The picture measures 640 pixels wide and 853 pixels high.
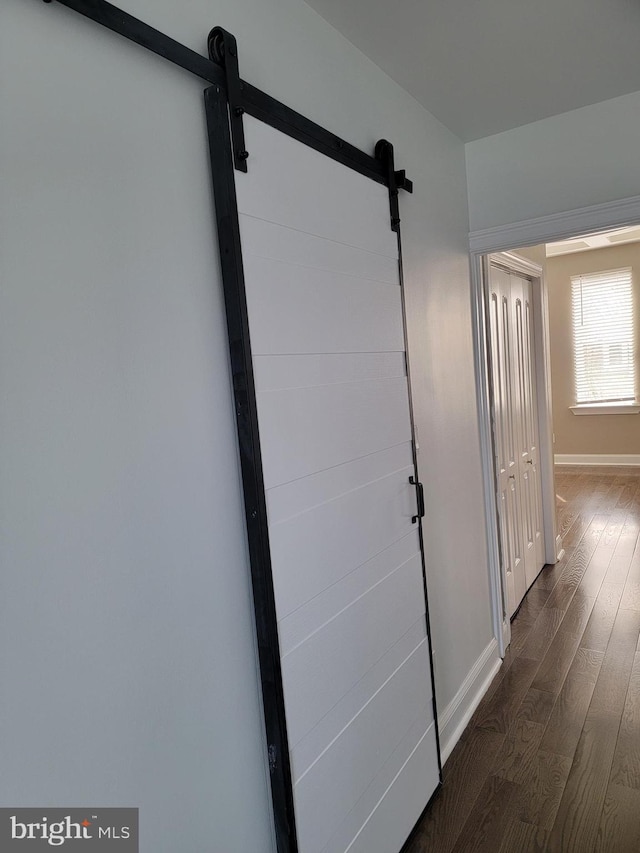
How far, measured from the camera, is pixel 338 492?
164 cm

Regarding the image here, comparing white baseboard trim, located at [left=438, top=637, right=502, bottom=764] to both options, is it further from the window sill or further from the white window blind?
the white window blind

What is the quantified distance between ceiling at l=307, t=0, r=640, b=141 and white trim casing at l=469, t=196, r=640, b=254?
1.50 feet

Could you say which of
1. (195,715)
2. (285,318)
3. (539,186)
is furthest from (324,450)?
(539,186)

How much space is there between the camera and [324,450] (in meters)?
1.58

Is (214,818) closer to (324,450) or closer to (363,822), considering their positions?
(363,822)

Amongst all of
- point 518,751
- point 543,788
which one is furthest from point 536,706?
point 543,788

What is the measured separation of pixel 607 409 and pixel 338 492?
665cm

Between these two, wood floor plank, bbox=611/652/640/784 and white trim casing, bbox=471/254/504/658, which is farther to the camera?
white trim casing, bbox=471/254/504/658

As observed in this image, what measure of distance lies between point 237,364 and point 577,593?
3.33 metres

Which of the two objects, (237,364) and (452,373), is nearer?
(237,364)

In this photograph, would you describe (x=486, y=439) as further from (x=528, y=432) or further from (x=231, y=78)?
(x=231, y=78)

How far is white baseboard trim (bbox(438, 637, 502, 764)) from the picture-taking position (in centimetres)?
231
